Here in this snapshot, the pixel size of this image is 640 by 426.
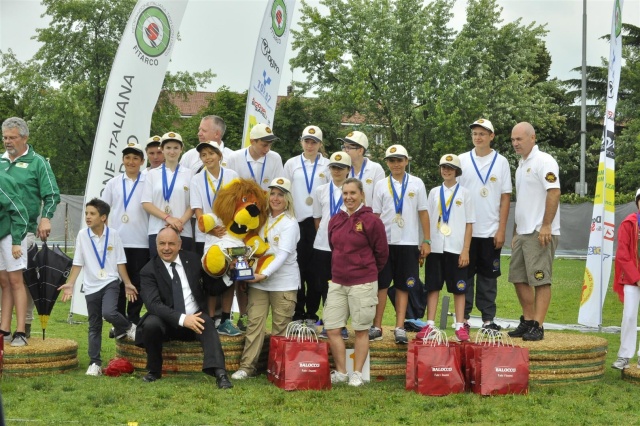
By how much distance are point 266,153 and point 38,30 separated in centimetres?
3879

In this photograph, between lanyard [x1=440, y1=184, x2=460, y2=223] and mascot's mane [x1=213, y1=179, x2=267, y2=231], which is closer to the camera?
mascot's mane [x1=213, y1=179, x2=267, y2=231]

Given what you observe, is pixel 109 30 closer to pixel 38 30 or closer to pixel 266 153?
pixel 38 30

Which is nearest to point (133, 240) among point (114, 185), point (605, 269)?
point (114, 185)

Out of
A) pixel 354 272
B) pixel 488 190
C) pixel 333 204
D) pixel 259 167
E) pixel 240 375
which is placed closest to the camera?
pixel 354 272

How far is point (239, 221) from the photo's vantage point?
8656 mm

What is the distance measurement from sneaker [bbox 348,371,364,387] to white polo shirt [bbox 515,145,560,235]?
6.76ft

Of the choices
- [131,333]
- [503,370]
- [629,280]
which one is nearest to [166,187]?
[131,333]

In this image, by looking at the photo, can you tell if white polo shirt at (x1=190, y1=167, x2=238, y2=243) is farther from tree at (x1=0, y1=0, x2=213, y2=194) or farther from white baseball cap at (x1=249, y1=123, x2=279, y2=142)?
tree at (x1=0, y1=0, x2=213, y2=194)

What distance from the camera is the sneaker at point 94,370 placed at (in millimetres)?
8672

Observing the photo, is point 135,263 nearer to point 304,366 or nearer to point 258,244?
point 258,244

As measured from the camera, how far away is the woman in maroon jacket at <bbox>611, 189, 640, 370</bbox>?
871 cm

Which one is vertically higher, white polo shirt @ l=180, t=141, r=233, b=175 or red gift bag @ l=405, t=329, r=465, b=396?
white polo shirt @ l=180, t=141, r=233, b=175

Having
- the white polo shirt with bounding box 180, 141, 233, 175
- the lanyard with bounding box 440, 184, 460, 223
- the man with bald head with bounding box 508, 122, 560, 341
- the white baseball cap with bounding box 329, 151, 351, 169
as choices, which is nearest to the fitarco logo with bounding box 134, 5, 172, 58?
the white polo shirt with bounding box 180, 141, 233, 175

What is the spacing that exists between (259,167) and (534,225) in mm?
2752
